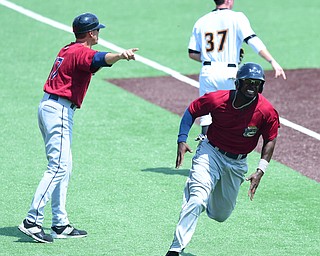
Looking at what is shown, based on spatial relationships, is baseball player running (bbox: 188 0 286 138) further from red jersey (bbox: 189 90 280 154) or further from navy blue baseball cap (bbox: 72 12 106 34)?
red jersey (bbox: 189 90 280 154)

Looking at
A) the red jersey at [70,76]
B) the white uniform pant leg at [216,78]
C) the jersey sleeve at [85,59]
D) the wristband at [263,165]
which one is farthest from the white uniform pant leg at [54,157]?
the white uniform pant leg at [216,78]

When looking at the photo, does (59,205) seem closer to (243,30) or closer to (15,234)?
(15,234)

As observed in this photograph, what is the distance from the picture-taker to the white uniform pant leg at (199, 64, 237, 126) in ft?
37.2

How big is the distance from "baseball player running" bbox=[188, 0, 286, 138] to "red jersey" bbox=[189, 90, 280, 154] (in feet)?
9.20

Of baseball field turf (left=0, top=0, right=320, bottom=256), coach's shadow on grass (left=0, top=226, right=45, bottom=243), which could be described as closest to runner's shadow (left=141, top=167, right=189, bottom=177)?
baseball field turf (left=0, top=0, right=320, bottom=256)

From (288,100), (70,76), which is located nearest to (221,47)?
(70,76)

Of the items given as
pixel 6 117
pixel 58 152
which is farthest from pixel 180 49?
pixel 58 152

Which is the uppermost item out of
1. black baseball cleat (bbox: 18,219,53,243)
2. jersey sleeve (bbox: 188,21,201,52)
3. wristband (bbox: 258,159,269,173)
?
jersey sleeve (bbox: 188,21,201,52)

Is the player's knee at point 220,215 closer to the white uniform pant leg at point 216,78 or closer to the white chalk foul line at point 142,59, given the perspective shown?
the white uniform pant leg at point 216,78

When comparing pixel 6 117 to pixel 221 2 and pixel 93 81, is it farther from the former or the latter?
pixel 221 2

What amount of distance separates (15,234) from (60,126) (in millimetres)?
1160

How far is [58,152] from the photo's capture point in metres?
9.06

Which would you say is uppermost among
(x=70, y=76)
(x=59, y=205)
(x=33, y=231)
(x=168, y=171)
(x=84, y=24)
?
(x=84, y=24)

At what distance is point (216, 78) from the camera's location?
11.3 metres
